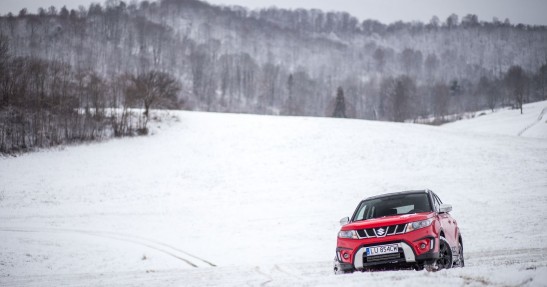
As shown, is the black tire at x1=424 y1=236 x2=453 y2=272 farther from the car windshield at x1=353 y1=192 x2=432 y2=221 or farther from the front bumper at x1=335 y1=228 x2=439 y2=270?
the car windshield at x1=353 y1=192 x2=432 y2=221

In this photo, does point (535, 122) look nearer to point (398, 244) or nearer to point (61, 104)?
point (398, 244)

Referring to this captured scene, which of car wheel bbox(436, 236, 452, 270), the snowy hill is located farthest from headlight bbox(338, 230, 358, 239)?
the snowy hill

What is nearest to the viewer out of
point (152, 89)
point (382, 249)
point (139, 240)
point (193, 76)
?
point (382, 249)

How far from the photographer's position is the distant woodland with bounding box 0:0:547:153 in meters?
43.4

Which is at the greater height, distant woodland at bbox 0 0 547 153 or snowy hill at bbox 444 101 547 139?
distant woodland at bbox 0 0 547 153

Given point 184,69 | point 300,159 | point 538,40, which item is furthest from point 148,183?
point 538,40

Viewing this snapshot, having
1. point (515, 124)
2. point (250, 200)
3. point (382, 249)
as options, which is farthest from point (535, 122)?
point (382, 249)

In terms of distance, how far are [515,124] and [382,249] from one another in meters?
71.8

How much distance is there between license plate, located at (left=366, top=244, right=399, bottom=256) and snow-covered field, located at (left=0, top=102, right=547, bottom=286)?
27.0 inches

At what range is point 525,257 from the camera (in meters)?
11.0

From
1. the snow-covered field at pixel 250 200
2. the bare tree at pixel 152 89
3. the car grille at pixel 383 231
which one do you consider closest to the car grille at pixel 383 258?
the car grille at pixel 383 231

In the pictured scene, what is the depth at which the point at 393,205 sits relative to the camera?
28.0ft

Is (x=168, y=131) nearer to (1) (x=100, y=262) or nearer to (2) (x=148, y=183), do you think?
(2) (x=148, y=183)

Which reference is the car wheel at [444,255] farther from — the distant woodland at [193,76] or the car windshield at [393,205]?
the distant woodland at [193,76]
